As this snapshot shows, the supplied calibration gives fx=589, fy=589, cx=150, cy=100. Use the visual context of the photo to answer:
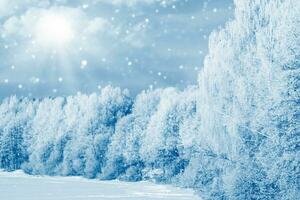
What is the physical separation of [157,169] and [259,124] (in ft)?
117

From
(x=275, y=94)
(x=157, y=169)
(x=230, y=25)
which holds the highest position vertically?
(x=230, y=25)

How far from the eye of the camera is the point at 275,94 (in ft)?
79.3

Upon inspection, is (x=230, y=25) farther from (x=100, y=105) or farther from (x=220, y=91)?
(x=100, y=105)

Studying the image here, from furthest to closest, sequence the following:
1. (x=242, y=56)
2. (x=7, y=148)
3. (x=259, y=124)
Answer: (x=7, y=148), (x=242, y=56), (x=259, y=124)

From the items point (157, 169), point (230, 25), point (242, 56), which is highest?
point (230, 25)

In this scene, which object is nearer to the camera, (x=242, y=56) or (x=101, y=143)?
(x=242, y=56)

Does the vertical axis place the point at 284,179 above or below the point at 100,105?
below

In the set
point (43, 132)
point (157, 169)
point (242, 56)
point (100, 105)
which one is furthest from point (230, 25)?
point (43, 132)

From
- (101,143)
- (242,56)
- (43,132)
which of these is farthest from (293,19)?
(43,132)

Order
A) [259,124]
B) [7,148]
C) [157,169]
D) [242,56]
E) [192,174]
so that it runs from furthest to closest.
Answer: [7,148] → [157,169] → [192,174] → [242,56] → [259,124]

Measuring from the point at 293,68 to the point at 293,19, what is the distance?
2114mm

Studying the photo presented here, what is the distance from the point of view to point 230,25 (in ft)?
97.5

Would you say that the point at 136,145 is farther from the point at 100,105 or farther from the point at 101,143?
the point at 100,105

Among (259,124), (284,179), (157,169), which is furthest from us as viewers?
(157,169)
